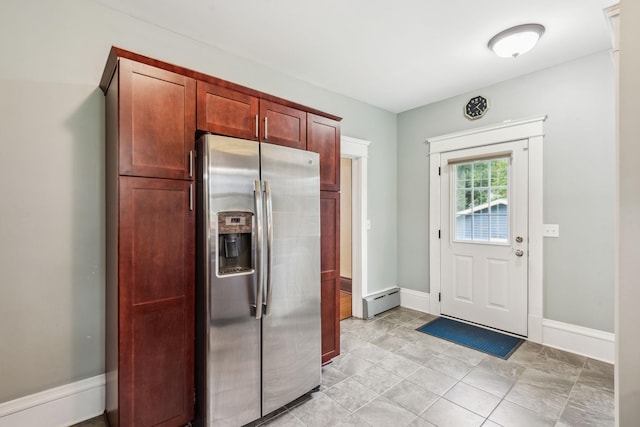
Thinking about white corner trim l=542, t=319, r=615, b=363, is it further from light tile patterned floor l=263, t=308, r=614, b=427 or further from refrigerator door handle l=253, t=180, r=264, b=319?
refrigerator door handle l=253, t=180, r=264, b=319

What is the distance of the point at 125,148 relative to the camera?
→ 1592 millimetres

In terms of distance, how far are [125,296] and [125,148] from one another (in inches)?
31.8

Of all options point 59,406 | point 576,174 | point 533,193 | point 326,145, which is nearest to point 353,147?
point 326,145

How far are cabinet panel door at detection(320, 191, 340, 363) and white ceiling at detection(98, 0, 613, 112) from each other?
133cm

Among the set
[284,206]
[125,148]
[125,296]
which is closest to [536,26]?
[284,206]

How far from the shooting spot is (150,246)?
1655mm

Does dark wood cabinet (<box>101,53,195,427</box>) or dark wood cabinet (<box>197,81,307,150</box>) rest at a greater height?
dark wood cabinet (<box>197,81,307,150</box>)

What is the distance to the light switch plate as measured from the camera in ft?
9.55

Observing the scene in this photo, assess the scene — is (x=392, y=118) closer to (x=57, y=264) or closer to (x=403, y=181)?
(x=403, y=181)

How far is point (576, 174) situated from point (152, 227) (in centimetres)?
365

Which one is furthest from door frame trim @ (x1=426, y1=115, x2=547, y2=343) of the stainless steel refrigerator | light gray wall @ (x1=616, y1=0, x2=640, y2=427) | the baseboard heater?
the stainless steel refrigerator

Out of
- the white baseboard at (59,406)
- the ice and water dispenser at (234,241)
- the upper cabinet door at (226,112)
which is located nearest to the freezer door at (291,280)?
the ice and water dispenser at (234,241)

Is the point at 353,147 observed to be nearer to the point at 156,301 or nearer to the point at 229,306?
the point at 229,306

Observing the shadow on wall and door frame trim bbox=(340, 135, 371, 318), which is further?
door frame trim bbox=(340, 135, 371, 318)
